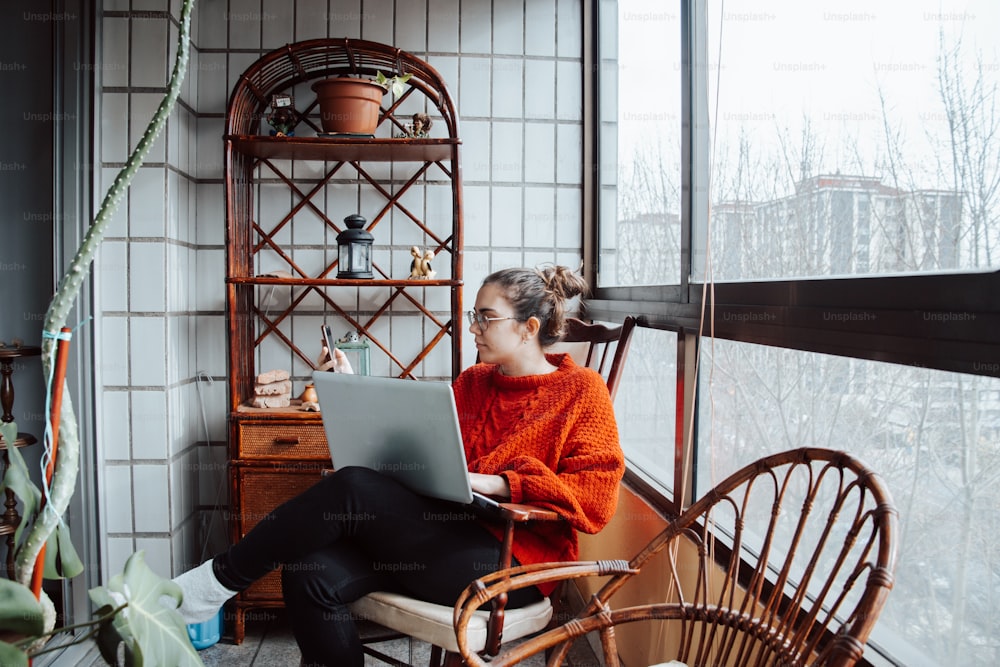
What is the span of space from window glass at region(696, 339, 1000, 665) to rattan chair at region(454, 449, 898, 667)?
60 mm

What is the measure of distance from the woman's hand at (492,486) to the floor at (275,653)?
0.87 metres

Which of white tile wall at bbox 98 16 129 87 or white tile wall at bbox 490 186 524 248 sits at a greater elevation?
white tile wall at bbox 98 16 129 87

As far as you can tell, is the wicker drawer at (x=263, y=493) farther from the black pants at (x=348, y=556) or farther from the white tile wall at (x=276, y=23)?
the white tile wall at (x=276, y=23)

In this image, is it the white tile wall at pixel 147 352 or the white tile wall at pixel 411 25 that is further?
the white tile wall at pixel 411 25

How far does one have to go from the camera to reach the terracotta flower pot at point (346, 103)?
2.46 m

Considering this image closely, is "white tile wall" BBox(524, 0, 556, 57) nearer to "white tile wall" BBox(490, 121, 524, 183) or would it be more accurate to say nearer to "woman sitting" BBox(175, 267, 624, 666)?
"white tile wall" BBox(490, 121, 524, 183)

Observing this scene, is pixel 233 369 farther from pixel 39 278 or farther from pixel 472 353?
pixel 472 353

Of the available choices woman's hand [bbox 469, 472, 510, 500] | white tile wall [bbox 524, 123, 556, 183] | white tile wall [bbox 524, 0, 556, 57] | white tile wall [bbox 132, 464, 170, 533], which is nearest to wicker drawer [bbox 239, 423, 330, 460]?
white tile wall [bbox 132, 464, 170, 533]

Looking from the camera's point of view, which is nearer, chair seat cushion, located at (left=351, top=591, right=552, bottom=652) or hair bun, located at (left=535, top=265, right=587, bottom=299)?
chair seat cushion, located at (left=351, top=591, right=552, bottom=652)

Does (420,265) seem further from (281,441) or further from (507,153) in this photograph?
(281,441)

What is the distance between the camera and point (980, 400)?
947 millimetres

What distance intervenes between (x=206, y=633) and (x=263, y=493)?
0.48 metres

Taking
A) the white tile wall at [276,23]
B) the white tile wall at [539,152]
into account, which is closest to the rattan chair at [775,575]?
the white tile wall at [539,152]

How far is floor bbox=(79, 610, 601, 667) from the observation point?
2305 millimetres
